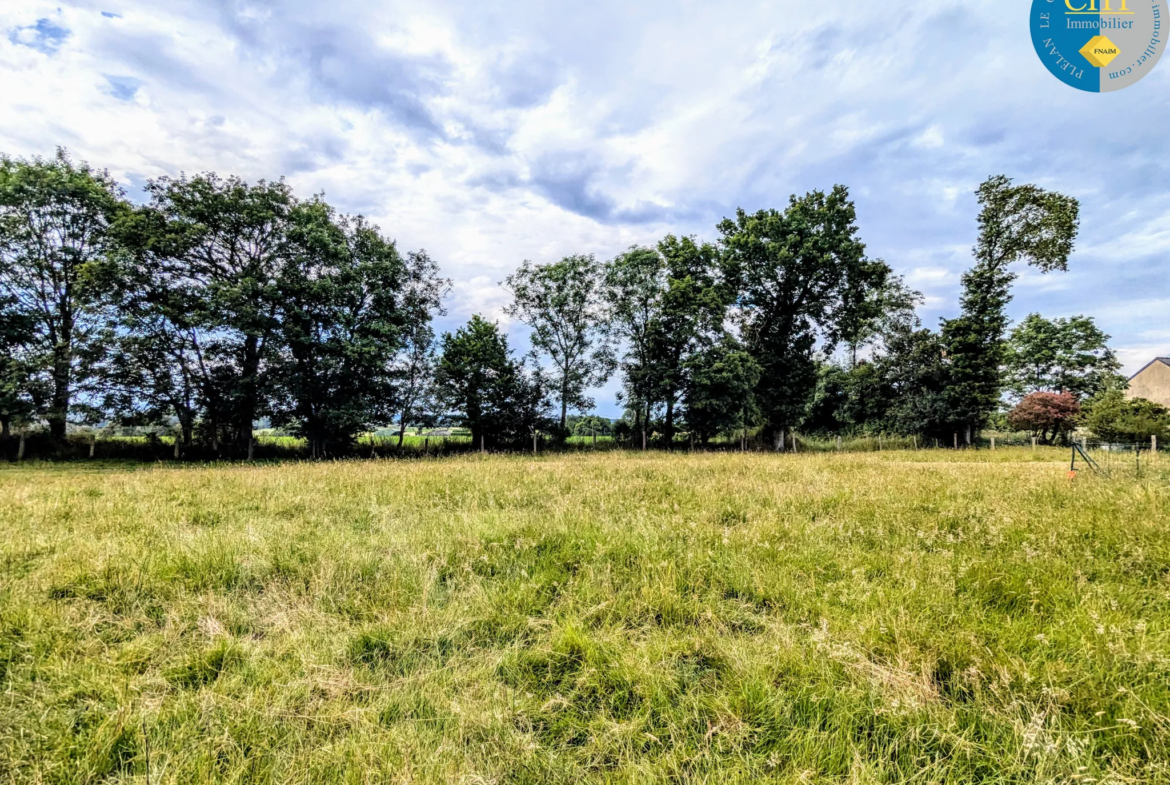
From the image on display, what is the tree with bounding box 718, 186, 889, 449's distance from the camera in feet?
84.0

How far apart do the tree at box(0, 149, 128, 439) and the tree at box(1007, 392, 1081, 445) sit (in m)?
55.5

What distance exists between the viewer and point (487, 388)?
89.5 feet

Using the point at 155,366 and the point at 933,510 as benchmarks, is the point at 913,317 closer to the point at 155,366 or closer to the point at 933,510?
the point at 933,510

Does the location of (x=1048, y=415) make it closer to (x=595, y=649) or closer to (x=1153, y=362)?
(x=1153, y=362)

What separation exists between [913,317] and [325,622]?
143ft

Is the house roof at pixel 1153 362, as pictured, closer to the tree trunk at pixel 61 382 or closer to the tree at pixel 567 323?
the tree at pixel 567 323

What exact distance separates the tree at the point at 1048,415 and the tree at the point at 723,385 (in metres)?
21.1

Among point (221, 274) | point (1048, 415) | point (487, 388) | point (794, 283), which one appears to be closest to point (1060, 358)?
point (1048, 415)

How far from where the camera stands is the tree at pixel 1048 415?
28072 millimetres

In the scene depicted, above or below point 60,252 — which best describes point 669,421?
below

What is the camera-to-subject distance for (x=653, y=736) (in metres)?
2.25

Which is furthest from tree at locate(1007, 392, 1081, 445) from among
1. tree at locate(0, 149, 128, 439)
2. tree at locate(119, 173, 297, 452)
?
tree at locate(0, 149, 128, 439)

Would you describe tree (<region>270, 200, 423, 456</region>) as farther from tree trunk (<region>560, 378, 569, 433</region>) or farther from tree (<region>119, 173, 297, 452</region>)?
tree trunk (<region>560, 378, 569, 433</region>)

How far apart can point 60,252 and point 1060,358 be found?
237ft
